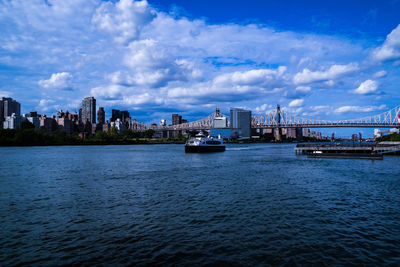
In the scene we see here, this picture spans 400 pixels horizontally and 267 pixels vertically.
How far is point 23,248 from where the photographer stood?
10.6m

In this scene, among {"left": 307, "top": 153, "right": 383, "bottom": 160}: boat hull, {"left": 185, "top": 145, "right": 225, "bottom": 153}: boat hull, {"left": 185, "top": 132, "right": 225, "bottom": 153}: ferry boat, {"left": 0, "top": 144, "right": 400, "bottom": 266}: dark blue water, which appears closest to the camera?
{"left": 0, "top": 144, "right": 400, "bottom": 266}: dark blue water

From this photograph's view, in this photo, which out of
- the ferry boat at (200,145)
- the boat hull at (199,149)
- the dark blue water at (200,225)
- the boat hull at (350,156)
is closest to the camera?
the dark blue water at (200,225)

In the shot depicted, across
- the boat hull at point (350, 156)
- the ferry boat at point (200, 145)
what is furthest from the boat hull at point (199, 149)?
the boat hull at point (350, 156)

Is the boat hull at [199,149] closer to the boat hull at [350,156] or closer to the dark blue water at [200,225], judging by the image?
the boat hull at [350,156]

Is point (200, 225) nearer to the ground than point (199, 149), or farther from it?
nearer to the ground

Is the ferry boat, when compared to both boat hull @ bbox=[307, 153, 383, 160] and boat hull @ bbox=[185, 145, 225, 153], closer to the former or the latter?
boat hull @ bbox=[185, 145, 225, 153]

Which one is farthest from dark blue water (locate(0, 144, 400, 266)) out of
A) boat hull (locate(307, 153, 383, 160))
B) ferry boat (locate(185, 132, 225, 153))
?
ferry boat (locate(185, 132, 225, 153))

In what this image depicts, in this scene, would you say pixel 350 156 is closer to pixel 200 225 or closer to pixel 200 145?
pixel 200 145

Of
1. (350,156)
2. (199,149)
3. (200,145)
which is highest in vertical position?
(200,145)

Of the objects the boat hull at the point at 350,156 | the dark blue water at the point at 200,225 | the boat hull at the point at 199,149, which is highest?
the boat hull at the point at 199,149

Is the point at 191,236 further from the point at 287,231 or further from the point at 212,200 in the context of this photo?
the point at 212,200

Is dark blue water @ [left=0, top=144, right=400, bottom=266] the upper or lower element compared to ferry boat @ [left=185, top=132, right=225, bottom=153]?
lower

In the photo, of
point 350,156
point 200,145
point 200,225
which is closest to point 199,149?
point 200,145

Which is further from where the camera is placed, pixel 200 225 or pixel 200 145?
pixel 200 145
